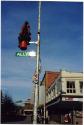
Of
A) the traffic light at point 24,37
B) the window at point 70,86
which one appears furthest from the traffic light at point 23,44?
the window at point 70,86

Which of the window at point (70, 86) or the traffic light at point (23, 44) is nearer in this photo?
the traffic light at point (23, 44)

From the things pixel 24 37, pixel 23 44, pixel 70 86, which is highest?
pixel 24 37

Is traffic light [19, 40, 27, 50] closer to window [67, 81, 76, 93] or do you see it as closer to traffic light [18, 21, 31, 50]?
traffic light [18, 21, 31, 50]

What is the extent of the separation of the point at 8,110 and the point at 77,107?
20.4m

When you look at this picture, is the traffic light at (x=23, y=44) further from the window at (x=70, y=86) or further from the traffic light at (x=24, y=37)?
the window at (x=70, y=86)

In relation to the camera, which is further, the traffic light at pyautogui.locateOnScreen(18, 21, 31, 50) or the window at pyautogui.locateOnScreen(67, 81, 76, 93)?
the window at pyautogui.locateOnScreen(67, 81, 76, 93)

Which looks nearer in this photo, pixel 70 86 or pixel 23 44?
pixel 23 44

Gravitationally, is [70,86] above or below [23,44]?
below

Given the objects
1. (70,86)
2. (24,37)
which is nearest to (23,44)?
(24,37)

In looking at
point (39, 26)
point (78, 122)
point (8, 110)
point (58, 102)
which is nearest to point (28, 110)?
point (8, 110)

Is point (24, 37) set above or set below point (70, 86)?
above

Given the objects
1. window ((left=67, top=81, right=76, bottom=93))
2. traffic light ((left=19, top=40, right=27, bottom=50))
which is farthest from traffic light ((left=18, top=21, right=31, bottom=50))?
window ((left=67, top=81, right=76, bottom=93))

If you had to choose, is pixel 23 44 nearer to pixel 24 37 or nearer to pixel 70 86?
pixel 24 37

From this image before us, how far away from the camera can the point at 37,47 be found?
25.8 feet
